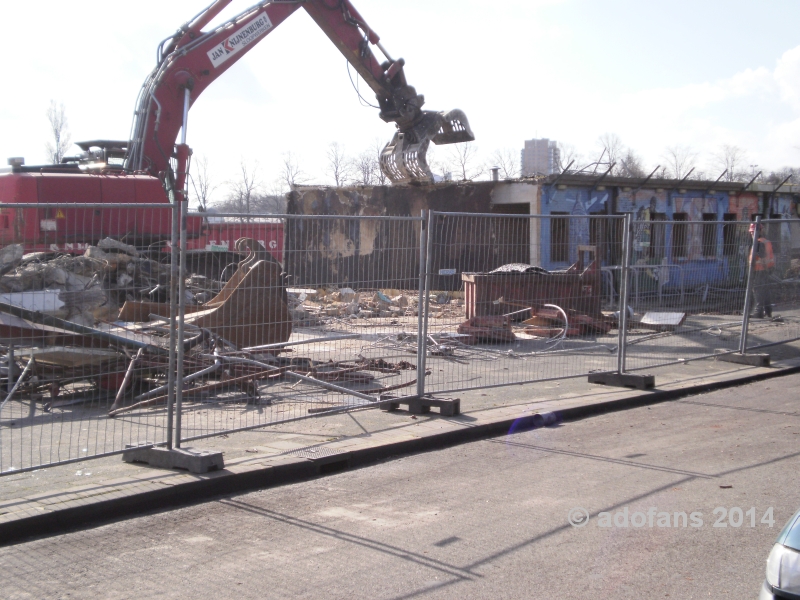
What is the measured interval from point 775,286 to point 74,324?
39.2ft

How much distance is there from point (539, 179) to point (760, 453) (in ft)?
52.0

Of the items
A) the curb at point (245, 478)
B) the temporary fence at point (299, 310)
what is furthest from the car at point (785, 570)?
the temporary fence at point (299, 310)

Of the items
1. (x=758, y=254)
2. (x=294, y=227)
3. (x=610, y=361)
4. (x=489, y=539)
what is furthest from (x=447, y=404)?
(x=758, y=254)

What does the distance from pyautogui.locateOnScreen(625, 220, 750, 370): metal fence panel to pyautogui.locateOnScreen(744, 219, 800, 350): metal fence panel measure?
0.60 m

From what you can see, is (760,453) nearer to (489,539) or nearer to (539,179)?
(489,539)

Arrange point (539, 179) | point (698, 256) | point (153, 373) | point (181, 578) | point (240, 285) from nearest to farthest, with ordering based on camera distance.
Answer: point (181, 578), point (240, 285), point (153, 373), point (698, 256), point (539, 179)

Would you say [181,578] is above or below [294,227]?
below

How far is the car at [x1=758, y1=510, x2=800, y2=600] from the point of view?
9.99 feet

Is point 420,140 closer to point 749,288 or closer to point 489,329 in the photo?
point 489,329

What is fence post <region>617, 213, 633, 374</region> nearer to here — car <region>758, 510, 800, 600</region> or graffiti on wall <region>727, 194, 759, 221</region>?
car <region>758, 510, 800, 600</region>

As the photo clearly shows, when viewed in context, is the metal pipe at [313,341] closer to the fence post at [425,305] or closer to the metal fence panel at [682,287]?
the fence post at [425,305]

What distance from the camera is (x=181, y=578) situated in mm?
4402

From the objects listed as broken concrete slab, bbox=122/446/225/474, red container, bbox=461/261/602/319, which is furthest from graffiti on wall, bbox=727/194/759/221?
broken concrete slab, bbox=122/446/225/474

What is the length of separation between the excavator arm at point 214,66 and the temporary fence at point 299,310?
5675mm
